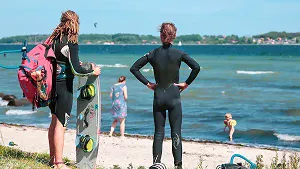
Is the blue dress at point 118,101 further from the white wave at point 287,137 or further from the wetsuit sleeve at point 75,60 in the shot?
the wetsuit sleeve at point 75,60

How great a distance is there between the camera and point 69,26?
21.5 ft

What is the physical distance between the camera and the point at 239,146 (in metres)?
14.4

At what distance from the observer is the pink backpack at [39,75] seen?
6.55 metres

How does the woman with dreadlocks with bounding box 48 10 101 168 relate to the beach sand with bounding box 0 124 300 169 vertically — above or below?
above

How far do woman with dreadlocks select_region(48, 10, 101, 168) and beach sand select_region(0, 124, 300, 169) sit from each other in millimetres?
3150

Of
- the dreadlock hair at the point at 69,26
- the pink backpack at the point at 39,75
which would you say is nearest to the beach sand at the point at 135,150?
the pink backpack at the point at 39,75

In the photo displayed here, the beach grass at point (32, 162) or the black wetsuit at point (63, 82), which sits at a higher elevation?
the black wetsuit at point (63, 82)

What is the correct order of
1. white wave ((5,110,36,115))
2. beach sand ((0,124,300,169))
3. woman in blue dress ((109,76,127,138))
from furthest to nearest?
1. white wave ((5,110,36,115))
2. woman in blue dress ((109,76,127,138))
3. beach sand ((0,124,300,169))

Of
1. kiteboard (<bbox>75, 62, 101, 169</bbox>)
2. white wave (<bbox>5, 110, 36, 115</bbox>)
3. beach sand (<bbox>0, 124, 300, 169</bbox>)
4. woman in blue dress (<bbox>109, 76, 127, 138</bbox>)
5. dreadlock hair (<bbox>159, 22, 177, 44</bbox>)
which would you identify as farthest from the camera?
white wave (<bbox>5, 110, 36, 115</bbox>)

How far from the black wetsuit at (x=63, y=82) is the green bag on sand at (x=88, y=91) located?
6.4 inches

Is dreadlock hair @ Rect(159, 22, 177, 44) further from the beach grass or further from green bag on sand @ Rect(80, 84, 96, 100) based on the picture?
the beach grass

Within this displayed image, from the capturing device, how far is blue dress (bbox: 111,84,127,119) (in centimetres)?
1390

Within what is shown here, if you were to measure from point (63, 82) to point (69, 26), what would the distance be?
66cm

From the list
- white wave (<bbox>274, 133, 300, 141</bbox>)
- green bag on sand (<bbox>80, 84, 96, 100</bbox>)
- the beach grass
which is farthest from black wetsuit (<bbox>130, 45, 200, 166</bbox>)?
white wave (<bbox>274, 133, 300, 141</bbox>)
